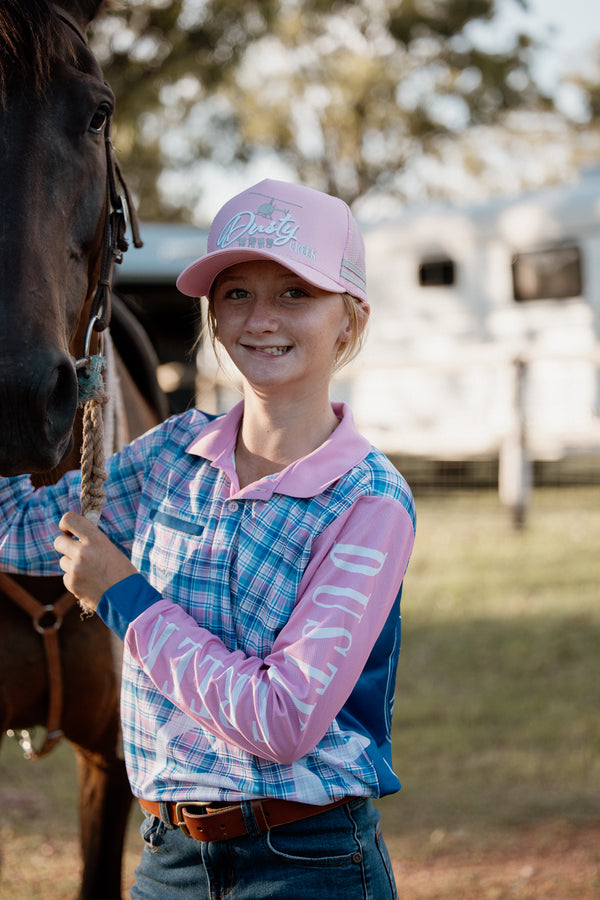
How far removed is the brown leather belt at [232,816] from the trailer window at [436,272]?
1166 centimetres

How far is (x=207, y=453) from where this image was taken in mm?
1734

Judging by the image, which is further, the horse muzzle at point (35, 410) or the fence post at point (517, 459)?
the fence post at point (517, 459)

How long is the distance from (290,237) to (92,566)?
65 cm

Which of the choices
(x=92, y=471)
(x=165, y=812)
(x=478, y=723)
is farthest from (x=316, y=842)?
(x=478, y=723)

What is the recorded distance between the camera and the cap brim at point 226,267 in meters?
1.53

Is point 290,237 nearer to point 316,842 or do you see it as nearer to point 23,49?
point 23,49

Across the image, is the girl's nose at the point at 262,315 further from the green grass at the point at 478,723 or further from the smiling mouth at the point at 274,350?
the green grass at the point at 478,723

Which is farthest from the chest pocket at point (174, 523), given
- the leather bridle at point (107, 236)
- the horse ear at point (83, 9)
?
the horse ear at point (83, 9)

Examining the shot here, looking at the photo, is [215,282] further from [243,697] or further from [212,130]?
[212,130]

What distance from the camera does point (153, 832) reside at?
1.66m

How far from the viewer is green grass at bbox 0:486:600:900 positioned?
12.3 ft

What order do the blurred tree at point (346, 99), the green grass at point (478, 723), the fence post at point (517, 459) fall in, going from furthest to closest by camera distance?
the blurred tree at point (346, 99)
the fence post at point (517, 459)
the green grass at point (478, 723)

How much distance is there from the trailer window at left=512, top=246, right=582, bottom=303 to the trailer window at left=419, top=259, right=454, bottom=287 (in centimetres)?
94

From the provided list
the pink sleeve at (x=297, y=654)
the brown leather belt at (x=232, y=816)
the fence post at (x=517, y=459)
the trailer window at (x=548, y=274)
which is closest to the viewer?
Result: the pink sleeve at (x=297, y=654)
